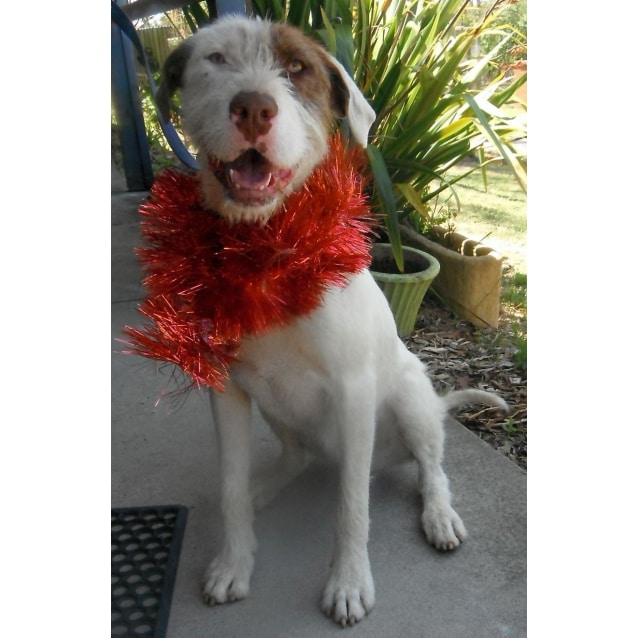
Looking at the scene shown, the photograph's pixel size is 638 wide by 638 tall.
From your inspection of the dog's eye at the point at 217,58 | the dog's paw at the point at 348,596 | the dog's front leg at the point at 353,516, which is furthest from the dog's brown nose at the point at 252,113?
the dog's paw at the point at 348,596

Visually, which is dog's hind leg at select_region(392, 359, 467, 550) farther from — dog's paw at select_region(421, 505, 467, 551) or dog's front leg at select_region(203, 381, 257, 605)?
dog's front leg at select_region(203, 381, 257, 605)

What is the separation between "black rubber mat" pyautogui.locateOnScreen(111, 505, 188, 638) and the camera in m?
1.01

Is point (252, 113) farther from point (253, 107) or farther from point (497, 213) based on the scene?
point (497, 213)

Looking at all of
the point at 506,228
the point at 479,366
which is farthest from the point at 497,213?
the point at 479,366

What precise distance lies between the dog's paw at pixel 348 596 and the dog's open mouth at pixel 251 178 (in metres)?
0.74

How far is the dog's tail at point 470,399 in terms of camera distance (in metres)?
1.51

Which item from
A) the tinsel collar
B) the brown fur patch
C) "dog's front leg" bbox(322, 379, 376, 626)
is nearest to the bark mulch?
"dog's front leg" bbox(322, 379, 376, 626)

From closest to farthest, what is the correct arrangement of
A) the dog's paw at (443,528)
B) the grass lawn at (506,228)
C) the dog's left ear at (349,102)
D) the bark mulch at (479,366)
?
the dog's left ear at (349,102)
the grass lawn at (506,228)
the dog's paw at (443,528)
the bark mulch at (479,366)

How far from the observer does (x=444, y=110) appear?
6.24 feet

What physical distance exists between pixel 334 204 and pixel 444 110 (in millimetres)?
1105

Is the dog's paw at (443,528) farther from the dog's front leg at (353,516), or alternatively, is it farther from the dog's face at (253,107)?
the dog's face at (253,107)

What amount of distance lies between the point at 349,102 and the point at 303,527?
919mm

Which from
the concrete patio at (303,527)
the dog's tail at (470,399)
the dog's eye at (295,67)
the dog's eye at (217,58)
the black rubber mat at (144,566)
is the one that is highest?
the dog's eye at (217,58)
